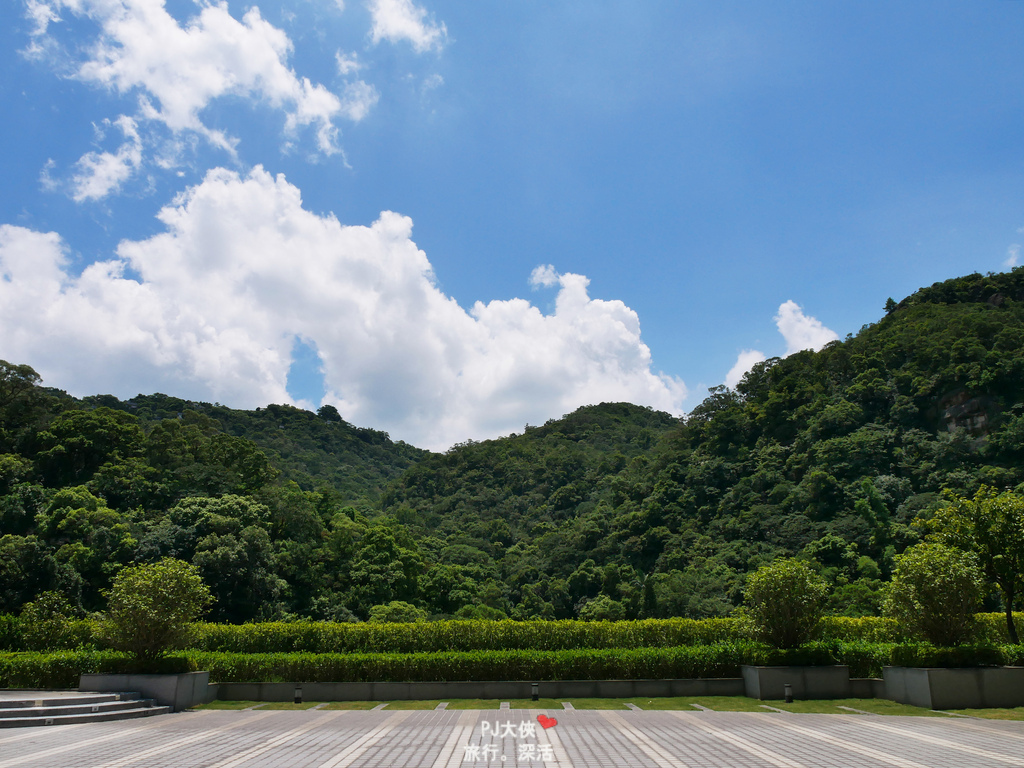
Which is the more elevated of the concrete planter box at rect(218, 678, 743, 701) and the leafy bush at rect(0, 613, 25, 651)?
the leafy bush at rect(0, 613, 25, 651)

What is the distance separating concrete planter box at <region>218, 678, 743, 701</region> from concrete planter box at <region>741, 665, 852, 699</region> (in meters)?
1.05

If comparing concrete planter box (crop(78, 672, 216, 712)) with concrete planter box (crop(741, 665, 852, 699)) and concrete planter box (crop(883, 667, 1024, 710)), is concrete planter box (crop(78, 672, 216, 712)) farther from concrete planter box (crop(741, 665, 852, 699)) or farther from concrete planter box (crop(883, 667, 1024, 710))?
concrete planter box (crop(883, 667, 1024, 710))

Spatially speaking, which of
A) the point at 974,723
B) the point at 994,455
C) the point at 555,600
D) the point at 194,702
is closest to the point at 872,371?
the point at 994,455

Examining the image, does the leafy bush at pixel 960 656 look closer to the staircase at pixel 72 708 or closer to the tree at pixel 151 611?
the tree at pixel 151 611

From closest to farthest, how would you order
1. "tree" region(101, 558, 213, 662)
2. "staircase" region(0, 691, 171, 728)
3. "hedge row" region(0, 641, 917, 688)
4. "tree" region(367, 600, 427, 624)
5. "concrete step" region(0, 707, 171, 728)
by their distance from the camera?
"concrete step" region(0, 707, 171, 728) → "staircase" region(0, 691, 171, 728) → "tree" region(101, 558, 213, 662) → "hedge row" region(0, 641, 917, 688) → "tree" region(367, 600, 427, 624)

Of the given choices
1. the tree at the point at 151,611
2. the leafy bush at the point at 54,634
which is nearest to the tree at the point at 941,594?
the tree at the point at 151,611

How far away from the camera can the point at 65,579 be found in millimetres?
31797

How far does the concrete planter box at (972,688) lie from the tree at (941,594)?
0.89m

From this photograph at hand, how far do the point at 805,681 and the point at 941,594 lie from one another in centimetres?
353

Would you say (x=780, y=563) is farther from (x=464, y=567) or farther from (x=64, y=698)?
(x=464, y=567)

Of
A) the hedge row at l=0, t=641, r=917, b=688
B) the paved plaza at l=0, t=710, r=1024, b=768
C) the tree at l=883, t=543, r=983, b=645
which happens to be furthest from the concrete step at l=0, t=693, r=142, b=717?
the tree at l=883, t=543, r=983, b=645

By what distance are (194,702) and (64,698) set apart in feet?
8.83

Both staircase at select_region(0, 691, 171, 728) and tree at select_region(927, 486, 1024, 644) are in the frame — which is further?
tree at select_region(927, 486, 1024, 644)

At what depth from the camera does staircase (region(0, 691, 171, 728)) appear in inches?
441
